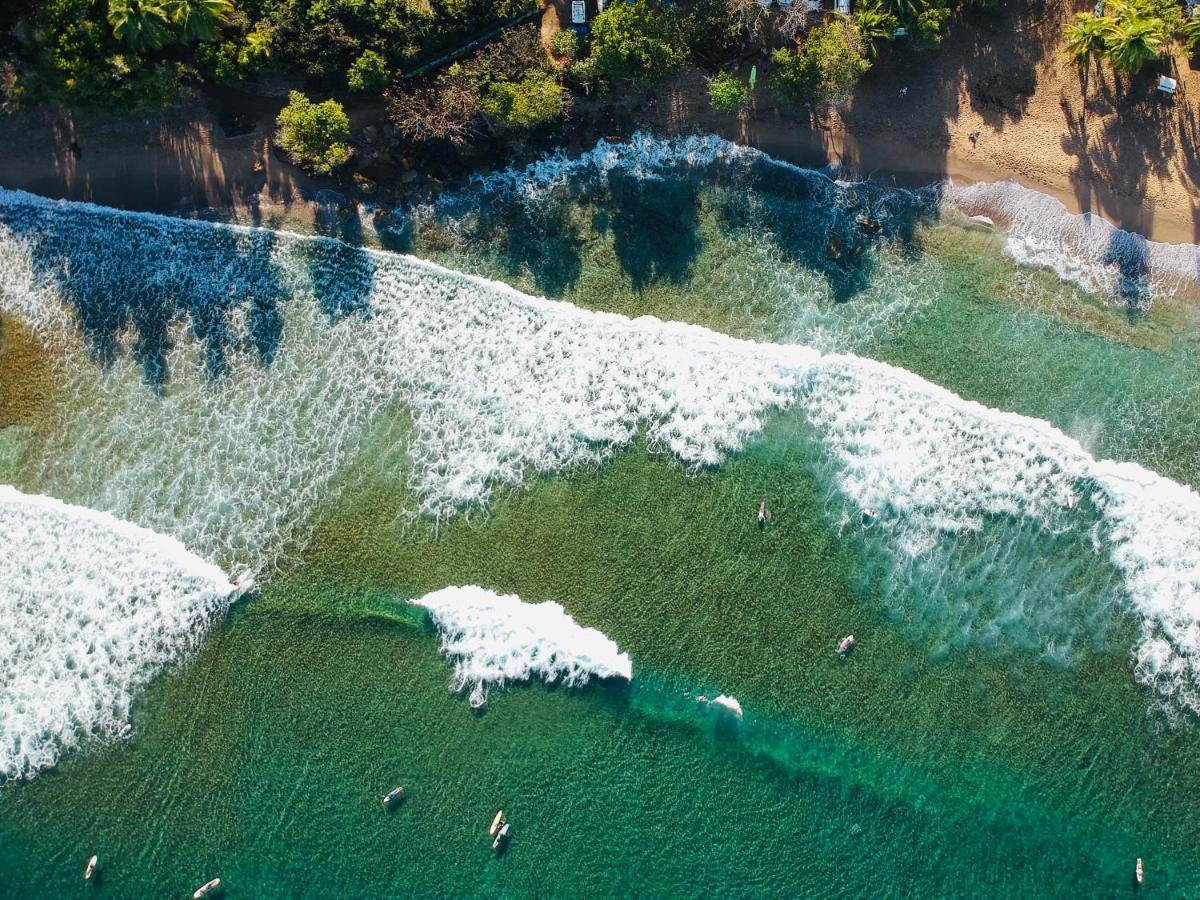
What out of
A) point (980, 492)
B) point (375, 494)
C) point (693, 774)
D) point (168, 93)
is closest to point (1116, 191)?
point (980, 492)

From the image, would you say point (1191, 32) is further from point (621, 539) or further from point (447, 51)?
point (621, 539)

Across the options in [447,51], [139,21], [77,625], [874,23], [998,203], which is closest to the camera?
[139,21]

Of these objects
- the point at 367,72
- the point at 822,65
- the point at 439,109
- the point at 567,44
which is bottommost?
the point at 439,109

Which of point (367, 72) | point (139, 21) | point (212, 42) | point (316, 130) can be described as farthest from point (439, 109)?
point (139, 21)

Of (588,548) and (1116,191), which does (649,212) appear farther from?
(1116,191)

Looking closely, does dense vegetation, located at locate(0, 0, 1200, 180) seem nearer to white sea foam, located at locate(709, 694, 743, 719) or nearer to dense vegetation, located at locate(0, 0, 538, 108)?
dense vegetation, located at locate(0, 0, 538, 108)

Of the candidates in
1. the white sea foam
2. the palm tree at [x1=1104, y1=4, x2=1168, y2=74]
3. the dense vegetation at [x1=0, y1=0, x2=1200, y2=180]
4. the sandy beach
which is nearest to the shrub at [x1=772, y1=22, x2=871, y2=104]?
the dense vegetation at [x1=0, y1=0, x2=1200, y2=180]

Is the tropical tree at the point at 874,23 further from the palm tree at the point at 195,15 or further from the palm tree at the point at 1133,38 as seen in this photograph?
the palm tree at the point at 195,15
